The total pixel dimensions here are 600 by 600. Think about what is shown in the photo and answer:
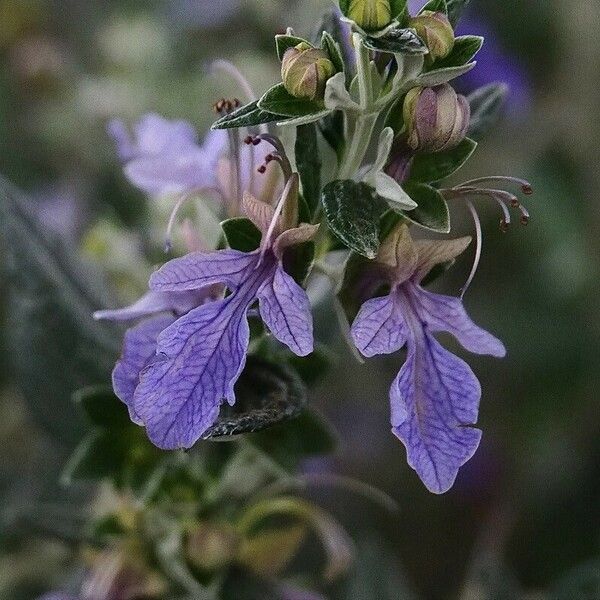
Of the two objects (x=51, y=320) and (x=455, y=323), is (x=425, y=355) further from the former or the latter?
(x=51, y=320)

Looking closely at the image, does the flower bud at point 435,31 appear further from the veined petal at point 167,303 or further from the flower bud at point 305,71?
the veined petal at point 167,303

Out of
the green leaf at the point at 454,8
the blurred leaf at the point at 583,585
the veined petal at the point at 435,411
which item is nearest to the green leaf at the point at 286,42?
the green leaf at the point at 454,8

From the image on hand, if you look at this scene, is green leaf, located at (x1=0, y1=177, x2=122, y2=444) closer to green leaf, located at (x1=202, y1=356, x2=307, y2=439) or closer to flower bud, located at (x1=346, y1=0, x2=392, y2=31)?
green leaf, located at (x1=202, y1=356, x2=307, y2=439)

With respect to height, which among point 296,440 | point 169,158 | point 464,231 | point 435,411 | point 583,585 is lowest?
point 464,231

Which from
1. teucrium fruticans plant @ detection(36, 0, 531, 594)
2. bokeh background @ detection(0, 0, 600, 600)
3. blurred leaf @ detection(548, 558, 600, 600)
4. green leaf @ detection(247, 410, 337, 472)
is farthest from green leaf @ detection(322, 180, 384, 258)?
bokeh background @ detection(0, 0, 600, 600)

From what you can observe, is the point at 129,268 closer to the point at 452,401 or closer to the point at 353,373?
the point at 452,401

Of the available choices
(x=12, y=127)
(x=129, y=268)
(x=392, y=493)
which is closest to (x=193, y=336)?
(x=129, y=268)

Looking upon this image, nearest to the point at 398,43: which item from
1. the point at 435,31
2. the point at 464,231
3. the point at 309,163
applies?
the point at 435,31

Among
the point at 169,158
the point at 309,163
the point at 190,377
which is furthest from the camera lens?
the point at 169,158

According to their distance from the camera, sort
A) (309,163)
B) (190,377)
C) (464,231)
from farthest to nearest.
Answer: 1. (464,231)
2. (309,163)
3. (190,377)
